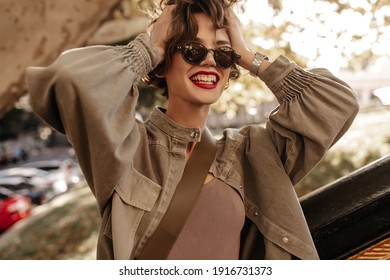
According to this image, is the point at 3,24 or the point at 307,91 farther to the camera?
the point at 3,24

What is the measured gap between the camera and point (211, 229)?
1.59 metres

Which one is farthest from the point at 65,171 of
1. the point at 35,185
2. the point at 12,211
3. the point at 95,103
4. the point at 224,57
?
the point at 95,103

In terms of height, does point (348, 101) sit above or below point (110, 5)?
above

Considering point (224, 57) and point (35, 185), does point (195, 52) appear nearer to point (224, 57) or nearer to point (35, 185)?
point (224, 57)

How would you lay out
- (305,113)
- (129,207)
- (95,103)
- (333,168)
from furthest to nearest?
1. (333,168)
2. (305,113)
3. (129,207)
4. (95,103)

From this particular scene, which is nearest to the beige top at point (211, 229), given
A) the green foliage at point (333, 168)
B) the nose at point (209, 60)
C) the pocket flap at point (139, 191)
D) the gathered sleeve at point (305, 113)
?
the pocket flap at point (139, 191)

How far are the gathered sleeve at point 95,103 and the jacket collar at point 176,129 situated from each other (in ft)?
0.53

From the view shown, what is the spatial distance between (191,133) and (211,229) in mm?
322

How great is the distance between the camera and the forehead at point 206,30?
1.66 meters

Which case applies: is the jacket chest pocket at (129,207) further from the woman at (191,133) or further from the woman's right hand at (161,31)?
the woman's right hand at (161,31)

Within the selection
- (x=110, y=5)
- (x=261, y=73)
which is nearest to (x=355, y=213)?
(x=261, y=73)

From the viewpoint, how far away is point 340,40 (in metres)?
5.18

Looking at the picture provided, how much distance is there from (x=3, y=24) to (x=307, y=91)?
2867 millimetres
